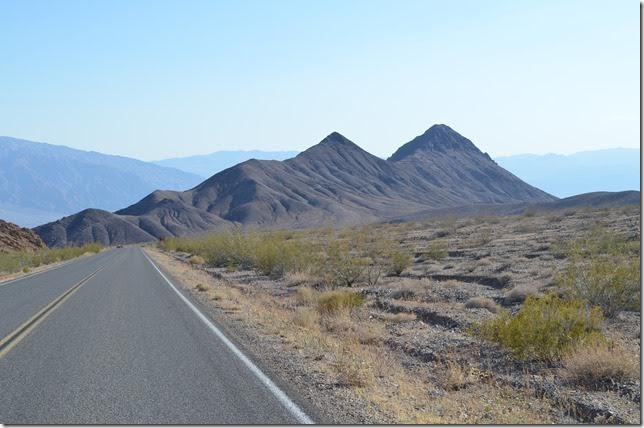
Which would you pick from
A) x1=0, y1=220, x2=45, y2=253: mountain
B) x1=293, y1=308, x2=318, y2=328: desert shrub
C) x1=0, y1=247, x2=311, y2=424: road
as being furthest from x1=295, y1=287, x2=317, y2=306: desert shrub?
x1=0, y1=220, x2=45, y2=253: mountain

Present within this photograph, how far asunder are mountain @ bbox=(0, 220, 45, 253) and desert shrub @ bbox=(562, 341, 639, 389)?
89.9 meters

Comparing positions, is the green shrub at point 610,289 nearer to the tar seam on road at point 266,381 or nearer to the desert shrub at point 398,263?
the tar seam on road at point 266,381

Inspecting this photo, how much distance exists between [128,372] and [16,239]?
97.4 metres

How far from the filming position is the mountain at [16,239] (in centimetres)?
9406

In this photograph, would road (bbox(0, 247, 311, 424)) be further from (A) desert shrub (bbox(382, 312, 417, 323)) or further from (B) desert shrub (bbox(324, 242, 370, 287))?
(B) desert shrub (bbox(324, 242, 370, 287))

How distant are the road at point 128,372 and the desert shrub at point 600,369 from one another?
14.1 ft

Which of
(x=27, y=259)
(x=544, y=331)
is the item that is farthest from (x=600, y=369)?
(x=27, y=259)

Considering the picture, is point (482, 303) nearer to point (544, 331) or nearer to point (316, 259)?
point (544, 331)

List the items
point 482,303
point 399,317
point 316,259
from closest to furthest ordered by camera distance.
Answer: point 399,317
point 482,303
point 316,259

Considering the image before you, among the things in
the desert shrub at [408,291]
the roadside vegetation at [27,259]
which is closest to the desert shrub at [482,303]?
the desert shrub at [408,291]

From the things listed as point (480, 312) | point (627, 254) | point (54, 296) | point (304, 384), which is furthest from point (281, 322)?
point (627, 254)

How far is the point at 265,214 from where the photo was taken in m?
155

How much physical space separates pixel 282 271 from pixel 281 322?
16.4 m

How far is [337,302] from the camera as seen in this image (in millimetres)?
17656
